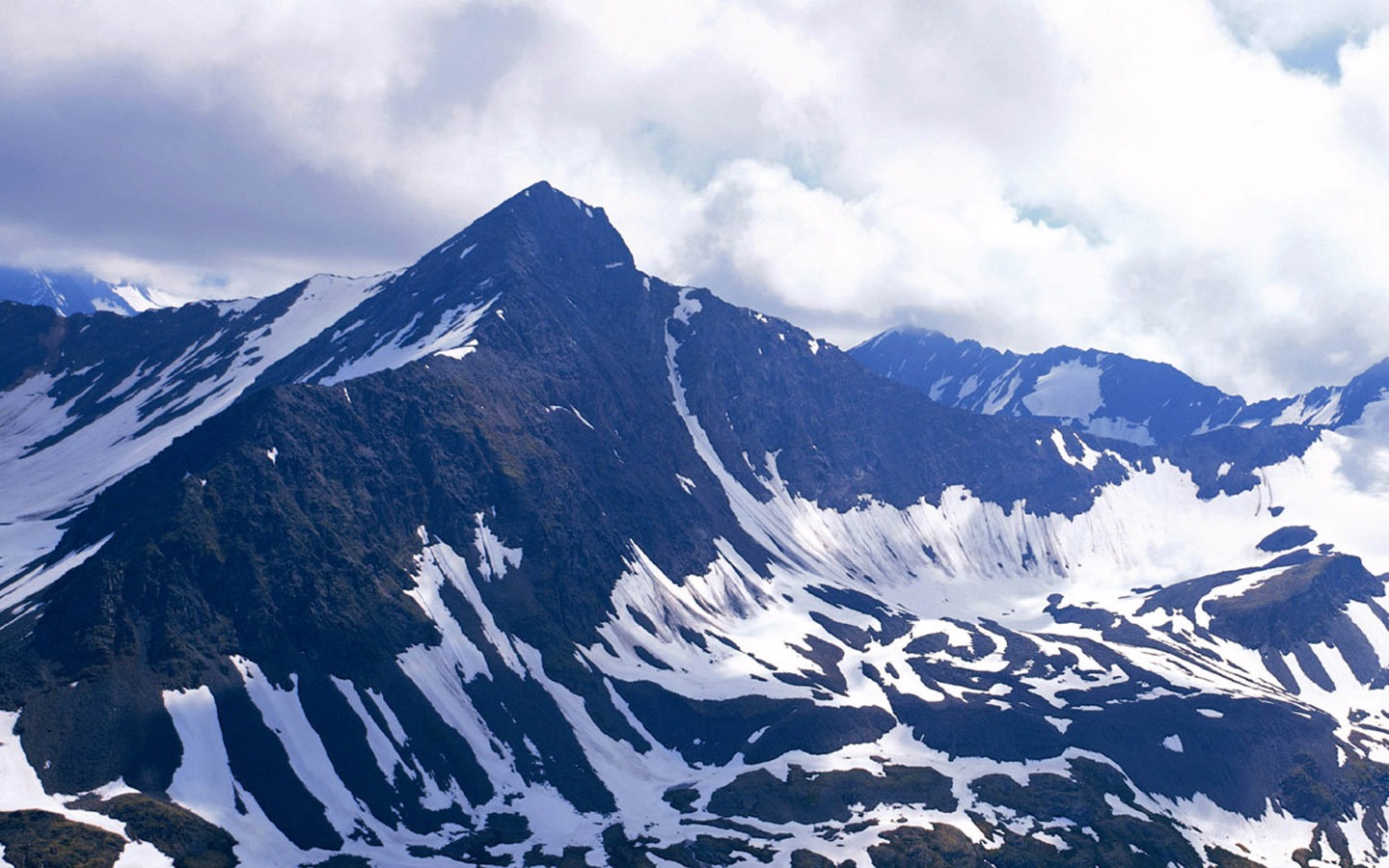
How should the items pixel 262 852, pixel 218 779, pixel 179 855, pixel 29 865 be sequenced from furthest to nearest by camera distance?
pixel 218 779 → pixel 262 852 → pixel 179 855 → pixel 29 865

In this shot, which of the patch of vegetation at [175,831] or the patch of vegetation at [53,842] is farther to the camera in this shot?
the patch of vegetation at [175,831]

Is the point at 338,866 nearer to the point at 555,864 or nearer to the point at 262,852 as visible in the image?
the point at 262,852

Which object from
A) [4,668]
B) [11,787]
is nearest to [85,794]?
[11,787]

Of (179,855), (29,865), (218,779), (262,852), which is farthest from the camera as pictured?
(218,779)

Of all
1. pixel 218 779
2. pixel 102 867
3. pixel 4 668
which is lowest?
pixel 102 867

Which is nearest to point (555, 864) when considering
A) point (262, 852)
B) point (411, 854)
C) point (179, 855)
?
point (411, 854)

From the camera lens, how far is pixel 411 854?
198375 mm

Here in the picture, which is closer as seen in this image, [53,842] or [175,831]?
[53,842]

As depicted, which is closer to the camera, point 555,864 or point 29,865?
point 29,865

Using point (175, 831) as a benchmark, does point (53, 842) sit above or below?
below

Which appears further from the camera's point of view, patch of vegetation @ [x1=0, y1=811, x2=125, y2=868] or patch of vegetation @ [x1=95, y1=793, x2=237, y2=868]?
patch of vegetation @ [x1=95, y1=793, x2=237, y2=868]

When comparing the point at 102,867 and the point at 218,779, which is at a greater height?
the point at 218,779

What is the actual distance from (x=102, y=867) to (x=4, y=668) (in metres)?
55.9

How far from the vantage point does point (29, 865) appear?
15700 cm
